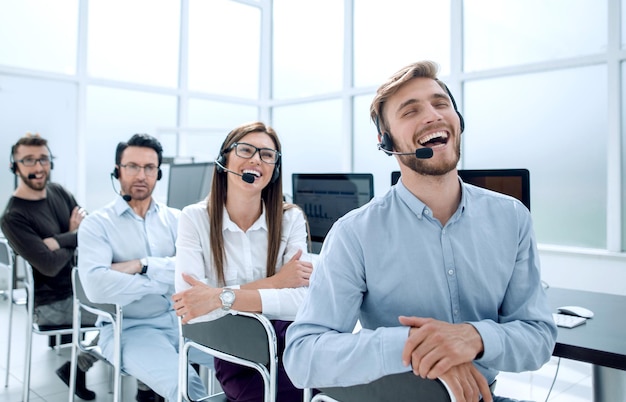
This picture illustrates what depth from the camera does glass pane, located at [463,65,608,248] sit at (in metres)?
4.26

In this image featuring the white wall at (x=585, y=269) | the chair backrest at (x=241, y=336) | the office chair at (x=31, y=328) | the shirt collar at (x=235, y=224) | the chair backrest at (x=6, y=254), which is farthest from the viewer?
the white wall at (x=585, y=269)

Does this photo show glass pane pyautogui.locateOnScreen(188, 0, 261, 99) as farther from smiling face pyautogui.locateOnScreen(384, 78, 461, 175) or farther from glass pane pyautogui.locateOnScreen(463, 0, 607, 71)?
smiling face pyautogui.locateOnScreen(384, 78, 461, 175)

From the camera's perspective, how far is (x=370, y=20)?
19.7 ft

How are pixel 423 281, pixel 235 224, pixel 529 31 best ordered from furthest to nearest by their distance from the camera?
pixel 529 31 → pixel 235 224 → pixel 423 281

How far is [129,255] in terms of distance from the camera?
253cm

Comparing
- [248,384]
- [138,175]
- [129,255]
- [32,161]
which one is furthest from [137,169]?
[248,384]

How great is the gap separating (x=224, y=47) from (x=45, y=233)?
448 cm

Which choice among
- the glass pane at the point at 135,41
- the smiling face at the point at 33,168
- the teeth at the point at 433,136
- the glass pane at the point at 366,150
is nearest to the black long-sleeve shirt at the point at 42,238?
the smiling face at the point at 33,168

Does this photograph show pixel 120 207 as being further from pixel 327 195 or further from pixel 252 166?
pixel 327 195

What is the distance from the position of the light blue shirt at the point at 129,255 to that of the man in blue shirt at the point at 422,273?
4.22 ft

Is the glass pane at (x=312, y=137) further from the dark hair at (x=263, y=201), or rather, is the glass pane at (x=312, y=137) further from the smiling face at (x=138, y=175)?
the dark hair at (x=263, y=201)

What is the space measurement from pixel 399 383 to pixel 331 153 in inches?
214

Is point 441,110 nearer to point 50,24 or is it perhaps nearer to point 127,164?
point 127,164

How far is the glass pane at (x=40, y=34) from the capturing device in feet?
17.2
